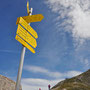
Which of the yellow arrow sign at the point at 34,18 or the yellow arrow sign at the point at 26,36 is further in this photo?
the yellow arrow sign at the point at 34,18

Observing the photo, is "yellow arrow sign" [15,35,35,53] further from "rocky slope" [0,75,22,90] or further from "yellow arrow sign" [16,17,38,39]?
"rocky slope" [0,75,22,90]

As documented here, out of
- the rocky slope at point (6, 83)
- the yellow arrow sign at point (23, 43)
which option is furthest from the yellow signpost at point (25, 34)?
the rocky slope at point (6, 83)

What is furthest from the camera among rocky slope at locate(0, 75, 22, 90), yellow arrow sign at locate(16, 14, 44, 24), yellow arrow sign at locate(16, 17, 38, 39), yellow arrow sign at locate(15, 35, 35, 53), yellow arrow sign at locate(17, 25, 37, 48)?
rocky slope at locate(0, 75, 22, 90)

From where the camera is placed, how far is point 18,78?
14.4 ft

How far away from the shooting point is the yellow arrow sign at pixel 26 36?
4.61 metres

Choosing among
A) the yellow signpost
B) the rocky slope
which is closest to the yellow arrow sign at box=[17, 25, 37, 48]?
the yellow signpost

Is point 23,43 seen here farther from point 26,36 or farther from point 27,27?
point 27,27

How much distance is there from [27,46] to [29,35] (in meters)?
0.50

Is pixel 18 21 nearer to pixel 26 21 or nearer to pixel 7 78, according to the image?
pixel 26 21

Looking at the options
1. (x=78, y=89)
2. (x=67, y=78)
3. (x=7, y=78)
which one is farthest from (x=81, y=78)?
(x=7, y=78)

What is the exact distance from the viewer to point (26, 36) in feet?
16.0

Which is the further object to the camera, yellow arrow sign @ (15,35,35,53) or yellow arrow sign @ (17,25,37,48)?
yellow arrow sign @ (17,25,37,48)

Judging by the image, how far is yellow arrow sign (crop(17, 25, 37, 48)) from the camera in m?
4.61

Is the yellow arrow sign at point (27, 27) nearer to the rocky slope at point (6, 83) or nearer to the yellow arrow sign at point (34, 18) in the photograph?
the yellow arrow sign at point (34, 18)
